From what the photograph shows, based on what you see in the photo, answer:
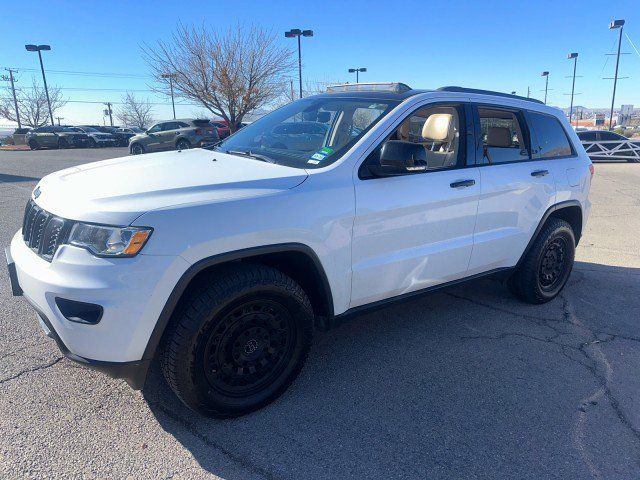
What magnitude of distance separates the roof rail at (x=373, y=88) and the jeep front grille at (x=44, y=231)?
94.9 inches

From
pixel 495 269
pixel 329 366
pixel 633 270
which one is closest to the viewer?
pixel 329 366

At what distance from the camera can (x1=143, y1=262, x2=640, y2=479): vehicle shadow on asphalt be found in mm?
2424

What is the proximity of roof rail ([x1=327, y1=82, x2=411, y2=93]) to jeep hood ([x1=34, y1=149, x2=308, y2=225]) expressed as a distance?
1213mm

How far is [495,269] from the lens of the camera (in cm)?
399

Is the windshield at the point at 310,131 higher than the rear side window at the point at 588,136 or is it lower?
higher

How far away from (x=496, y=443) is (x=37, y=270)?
2563 mm

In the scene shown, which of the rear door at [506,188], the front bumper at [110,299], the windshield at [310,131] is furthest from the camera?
the rear door at [506,188]

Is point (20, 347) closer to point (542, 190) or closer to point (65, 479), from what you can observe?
point (65, 479)

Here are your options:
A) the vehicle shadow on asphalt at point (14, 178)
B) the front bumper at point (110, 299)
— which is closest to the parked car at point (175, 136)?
the vehicle shadow on asphalt at point (14, 178)

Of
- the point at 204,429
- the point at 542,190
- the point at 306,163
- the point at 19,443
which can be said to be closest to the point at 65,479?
the point at 19,443

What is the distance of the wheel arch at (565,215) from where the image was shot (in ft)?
13.7

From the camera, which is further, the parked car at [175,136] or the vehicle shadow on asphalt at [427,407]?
the parked car at [175,136]

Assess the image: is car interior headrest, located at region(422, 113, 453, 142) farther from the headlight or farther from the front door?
the headlight

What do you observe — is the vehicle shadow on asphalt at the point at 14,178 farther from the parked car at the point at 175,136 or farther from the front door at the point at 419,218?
the front door at the point at 419,218
